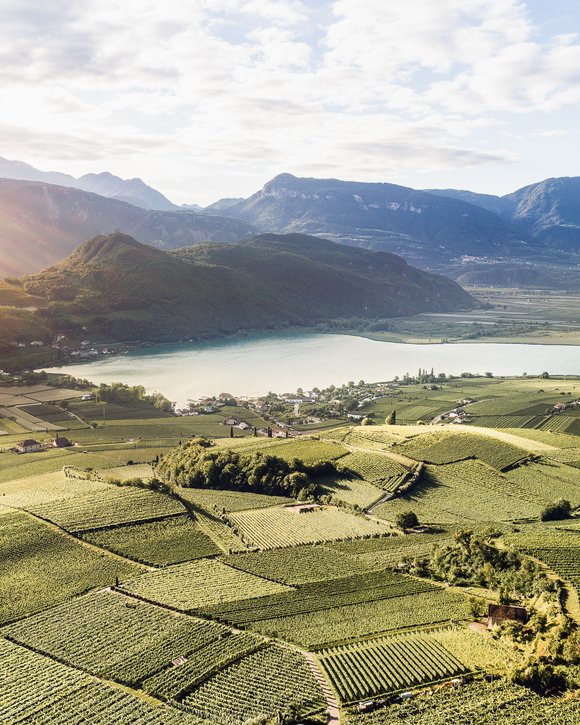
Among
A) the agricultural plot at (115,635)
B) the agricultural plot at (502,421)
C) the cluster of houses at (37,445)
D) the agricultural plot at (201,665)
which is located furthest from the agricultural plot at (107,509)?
the agricultural plot at (502,421)

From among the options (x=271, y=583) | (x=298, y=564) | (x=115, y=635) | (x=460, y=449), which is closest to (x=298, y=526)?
(x=298, y=564)

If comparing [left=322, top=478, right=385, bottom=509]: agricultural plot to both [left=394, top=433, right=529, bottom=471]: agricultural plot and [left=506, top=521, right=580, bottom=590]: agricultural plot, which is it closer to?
[left=394, top=433, right=529, bottom=471]: agricultural plot

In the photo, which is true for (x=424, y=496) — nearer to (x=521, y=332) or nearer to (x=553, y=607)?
(x=553, y=607)

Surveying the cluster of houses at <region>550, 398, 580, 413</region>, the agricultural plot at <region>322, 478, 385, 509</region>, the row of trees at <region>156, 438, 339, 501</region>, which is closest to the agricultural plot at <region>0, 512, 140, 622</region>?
the row of trees at <region>156, 438, 339, 501</region>

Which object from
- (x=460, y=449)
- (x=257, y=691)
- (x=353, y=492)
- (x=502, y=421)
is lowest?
(x=257, y=691)

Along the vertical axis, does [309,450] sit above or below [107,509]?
above

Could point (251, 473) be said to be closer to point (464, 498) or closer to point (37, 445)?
point (464, 498)

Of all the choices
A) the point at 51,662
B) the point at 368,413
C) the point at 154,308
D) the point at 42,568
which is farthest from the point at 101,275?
the point at 51,662

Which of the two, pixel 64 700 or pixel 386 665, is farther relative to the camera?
pixel 386 665
